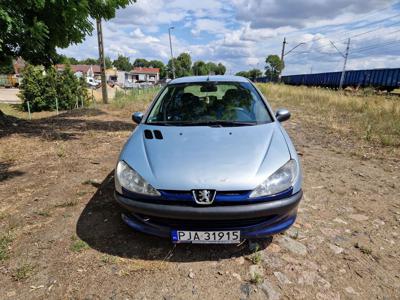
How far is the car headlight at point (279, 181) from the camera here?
2400 mm

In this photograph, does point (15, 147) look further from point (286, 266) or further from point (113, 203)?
point (286, 266)

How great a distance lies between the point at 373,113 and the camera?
1113 cm

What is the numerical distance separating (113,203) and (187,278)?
165 centimetres

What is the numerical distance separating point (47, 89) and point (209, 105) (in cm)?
2555

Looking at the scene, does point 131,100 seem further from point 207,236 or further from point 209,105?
point 207,236

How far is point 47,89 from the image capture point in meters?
25.4

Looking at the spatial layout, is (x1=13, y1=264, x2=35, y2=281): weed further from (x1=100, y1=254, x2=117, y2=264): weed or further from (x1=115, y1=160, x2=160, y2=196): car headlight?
(x1=115, y1=160, x2=160, y2=196): car headlight

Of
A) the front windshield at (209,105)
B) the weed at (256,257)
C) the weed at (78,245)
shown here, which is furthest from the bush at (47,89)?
the weed at (256,257)

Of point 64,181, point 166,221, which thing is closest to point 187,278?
point 166,221

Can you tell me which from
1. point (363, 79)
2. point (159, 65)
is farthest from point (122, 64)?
point (363, 79)

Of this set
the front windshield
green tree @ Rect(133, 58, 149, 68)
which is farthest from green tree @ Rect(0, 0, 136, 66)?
green tree @ Rect(133, 58, 149, 68)

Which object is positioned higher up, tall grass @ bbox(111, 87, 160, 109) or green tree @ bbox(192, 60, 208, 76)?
green tree @ bbox(192, 60, 208, 76)

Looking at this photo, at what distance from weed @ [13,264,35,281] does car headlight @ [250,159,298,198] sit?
1.94m

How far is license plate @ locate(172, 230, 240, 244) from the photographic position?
2428 millimetres
